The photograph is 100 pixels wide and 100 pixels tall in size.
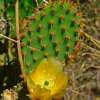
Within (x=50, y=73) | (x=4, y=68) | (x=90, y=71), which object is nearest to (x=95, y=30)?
(x=90, y=71)

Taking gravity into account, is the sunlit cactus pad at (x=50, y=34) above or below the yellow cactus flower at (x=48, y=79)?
above

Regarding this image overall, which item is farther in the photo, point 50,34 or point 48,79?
point 50,34

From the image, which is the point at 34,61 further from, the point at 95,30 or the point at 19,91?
the point at 95,30

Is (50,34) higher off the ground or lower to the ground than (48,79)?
higher

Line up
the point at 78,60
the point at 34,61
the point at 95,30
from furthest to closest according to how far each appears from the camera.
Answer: the point at 95,30 → the point at 78,60 → the point at 34,61
